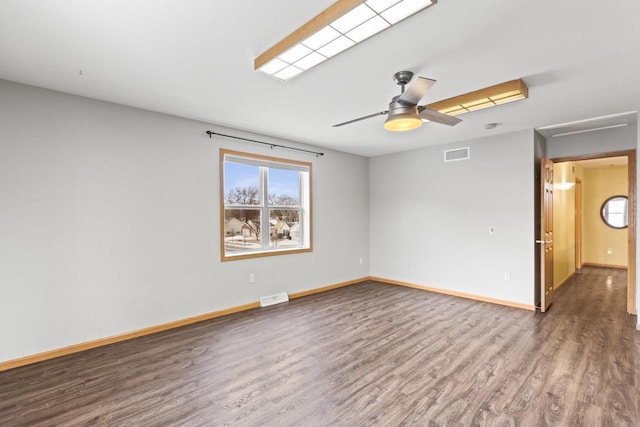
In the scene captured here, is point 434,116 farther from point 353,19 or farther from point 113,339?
point 113,339

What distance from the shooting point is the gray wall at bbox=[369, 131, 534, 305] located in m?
4.54

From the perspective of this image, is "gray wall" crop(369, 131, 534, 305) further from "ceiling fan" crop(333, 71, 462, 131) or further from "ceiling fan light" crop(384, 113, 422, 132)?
"ceiling fan light" crop(384, 113, 422, 132)

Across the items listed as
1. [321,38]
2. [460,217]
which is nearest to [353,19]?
[321,38]

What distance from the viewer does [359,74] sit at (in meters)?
2.67

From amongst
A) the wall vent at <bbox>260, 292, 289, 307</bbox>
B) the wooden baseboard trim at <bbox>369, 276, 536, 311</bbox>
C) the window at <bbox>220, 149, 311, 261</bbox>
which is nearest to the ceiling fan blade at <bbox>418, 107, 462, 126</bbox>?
the window at <bbox>220, 149, 311, 261</bbox>

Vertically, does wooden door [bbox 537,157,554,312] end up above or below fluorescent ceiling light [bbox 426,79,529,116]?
below

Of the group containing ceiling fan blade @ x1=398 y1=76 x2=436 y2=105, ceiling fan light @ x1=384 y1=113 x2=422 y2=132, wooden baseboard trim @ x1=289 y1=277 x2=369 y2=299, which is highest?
ceiling fan blade @ x1=398 y1=76 x2=436 y2=105

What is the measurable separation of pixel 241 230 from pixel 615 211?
8896mm

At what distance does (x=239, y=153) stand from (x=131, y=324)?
252 centimetres

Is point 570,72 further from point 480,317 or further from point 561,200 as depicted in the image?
point 561,200

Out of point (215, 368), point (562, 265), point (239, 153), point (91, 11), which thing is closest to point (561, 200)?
point (562, 265)

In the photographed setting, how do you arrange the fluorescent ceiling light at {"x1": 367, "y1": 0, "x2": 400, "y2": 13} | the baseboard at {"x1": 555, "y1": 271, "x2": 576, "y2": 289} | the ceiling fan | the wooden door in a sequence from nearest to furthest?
the fluorescent ceiling light at {"x1": 367, "y1": 0, "x2": 400, "y2": 13}, the ceiling fan, the wooden door, the baseboard at {"x1": 555, "y1": 271, "x2": 576, "y2": 289}

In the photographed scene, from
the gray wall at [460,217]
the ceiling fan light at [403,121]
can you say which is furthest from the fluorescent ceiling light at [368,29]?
the gray wall at [460,217]

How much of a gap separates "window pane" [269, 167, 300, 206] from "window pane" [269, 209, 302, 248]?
0.15 m
